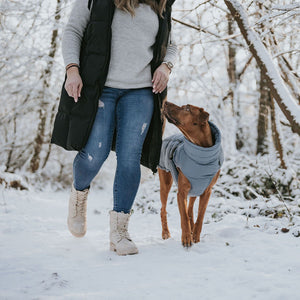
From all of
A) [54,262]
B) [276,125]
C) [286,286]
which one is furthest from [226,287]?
[276,125]

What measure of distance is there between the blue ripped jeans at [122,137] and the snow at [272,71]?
60.7 inches

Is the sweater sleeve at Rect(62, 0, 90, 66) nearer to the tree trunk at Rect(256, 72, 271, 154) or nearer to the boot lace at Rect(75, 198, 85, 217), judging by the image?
the boot lace at Rect(75, 198, 85, 217)

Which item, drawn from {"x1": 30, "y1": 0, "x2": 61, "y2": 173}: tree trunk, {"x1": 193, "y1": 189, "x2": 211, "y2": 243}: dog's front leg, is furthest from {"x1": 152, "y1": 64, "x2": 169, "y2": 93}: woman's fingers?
{"x1": 30, "y1": 0, "x2": 61, "y2": 173}: tree trunk

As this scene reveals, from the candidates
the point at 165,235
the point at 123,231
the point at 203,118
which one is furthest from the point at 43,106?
the point at 123,231

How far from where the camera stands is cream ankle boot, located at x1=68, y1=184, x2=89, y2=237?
2428 millimetres

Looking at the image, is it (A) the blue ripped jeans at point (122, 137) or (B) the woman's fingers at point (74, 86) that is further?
(A) the blue ripped jeans at point (122, 137)

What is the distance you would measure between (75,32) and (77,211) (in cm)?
130

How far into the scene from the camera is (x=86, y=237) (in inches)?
106

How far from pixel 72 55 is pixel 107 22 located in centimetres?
32

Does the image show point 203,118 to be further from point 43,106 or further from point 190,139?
point 43,106

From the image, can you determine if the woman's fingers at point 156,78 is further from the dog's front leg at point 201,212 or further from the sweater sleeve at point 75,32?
the dog's front leg at point 201,212

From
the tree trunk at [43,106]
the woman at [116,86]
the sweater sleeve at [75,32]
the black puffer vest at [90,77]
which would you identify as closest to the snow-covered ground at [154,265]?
the woman at [116,86]

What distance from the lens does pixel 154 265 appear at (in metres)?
1.98

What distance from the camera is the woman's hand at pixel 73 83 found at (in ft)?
6.91
